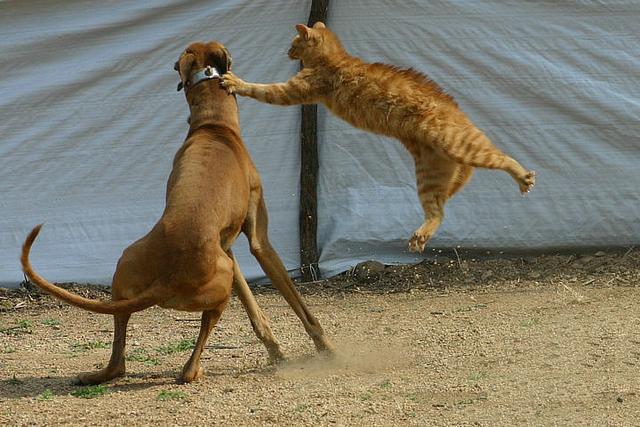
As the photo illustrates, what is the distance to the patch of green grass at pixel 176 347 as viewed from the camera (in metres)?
6.80

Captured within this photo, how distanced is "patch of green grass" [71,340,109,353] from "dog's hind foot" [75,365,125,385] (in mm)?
1104

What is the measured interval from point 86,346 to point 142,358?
724 mm

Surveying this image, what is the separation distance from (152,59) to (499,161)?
11.4 feet

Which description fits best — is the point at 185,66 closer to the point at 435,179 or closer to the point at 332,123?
the point at 435,179

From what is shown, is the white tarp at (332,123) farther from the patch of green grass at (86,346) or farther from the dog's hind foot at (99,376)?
the dog's hind foot at (99,376)

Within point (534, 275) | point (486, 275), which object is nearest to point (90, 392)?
point (486, 275)

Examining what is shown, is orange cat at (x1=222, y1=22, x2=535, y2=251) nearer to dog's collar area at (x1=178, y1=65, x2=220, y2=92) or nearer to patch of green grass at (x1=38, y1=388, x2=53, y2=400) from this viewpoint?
dog's collar area at (x1=178, y1=65, x2=220, y2=92)

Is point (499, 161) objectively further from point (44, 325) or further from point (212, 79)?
point (44, 325)

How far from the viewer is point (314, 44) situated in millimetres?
7199

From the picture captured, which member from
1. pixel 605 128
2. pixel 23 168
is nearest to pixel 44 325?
pixel 23 168

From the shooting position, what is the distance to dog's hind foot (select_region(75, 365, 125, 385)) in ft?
19.3

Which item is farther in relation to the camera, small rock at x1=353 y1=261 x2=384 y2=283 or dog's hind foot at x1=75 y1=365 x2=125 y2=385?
small rock at x1=353 y1=261 x2=384 y2=283

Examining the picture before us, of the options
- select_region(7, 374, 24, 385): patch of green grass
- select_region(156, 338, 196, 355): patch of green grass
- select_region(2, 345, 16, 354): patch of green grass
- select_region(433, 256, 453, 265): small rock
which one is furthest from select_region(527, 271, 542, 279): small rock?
select_region(7, 374, 24, 385): patch of green grass

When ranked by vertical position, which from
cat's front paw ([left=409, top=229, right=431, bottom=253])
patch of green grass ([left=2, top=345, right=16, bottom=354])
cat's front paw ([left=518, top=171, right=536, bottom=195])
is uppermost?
cat's front paw ([left=518, top=171, right=536, bottom=195])
